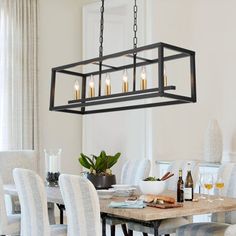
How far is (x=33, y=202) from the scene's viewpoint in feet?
11.5

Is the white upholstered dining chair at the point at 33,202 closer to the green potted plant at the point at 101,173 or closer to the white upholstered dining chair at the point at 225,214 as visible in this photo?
the green potted plant at the point at 101,173

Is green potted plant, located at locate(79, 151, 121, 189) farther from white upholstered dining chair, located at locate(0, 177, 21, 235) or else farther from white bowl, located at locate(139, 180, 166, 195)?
white upholstered dining chair, located at locate(0, 177, 21, 235)

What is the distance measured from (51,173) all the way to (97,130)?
2.41 m

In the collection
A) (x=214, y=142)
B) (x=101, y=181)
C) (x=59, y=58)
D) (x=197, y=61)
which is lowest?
(x=101, y=181)

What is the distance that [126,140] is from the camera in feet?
22.2

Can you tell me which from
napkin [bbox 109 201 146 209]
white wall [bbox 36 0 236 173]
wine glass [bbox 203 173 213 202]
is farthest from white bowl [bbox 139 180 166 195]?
white wall [bbox 36 0 236 173]

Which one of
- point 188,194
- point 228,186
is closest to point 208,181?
point 188,194

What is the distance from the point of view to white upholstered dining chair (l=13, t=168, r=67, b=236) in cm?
345

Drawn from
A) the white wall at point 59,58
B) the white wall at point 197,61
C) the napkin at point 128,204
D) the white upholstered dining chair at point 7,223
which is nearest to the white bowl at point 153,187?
the napkin at point 128,204

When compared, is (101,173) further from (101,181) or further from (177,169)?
(177,169)

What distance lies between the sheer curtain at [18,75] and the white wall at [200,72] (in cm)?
159

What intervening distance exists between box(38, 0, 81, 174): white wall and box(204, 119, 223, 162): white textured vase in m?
2.03

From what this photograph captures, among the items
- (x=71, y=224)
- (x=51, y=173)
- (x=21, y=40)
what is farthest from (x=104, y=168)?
(x=21, y=40)

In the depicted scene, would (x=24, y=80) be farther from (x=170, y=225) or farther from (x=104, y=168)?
(x=170, y=225)
